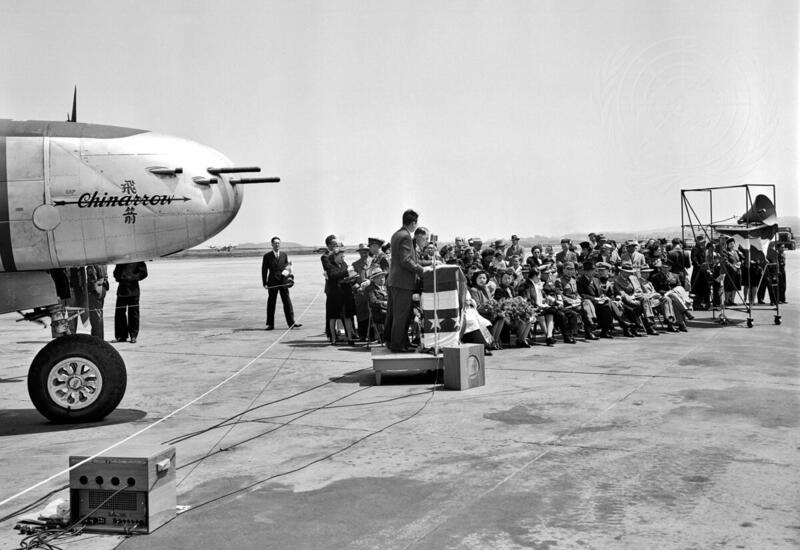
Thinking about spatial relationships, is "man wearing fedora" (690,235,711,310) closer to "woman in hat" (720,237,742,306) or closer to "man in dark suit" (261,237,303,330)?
"woman in hat" (720,237,742,306)

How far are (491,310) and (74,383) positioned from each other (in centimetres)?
712

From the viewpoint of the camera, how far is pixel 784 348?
13.2 m

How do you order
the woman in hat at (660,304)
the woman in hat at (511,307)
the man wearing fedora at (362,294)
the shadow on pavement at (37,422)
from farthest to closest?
the woman in hat at (660,304), the man wearing fedora at (362,294), the woman in hat at (511,307), the shadow on pavement at (37,422)

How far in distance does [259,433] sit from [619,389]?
172 inches

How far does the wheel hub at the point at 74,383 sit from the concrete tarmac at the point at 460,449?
314 millimetres

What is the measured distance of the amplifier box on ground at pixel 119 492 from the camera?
5059 millimetres

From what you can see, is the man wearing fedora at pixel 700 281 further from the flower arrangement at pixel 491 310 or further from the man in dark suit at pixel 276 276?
the man in dark suit at pixel 276 276

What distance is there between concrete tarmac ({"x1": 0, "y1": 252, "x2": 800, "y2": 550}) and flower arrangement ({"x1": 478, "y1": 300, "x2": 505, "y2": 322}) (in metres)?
0.89

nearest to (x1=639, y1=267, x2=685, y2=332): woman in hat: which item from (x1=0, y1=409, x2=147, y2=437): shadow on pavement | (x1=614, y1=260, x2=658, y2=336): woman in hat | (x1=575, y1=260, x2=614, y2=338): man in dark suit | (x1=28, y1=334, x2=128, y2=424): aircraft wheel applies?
(x1=614, y1=260, x2=658, y2=336): woman in hat

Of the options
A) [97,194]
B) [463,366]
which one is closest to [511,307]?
[463,366]

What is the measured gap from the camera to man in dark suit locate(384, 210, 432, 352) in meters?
10.9

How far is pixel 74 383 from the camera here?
27.7 ft

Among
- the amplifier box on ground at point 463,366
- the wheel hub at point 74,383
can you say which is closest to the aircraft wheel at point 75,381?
the wheel hub at point 74,383

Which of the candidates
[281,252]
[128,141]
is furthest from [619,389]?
[281,252]
